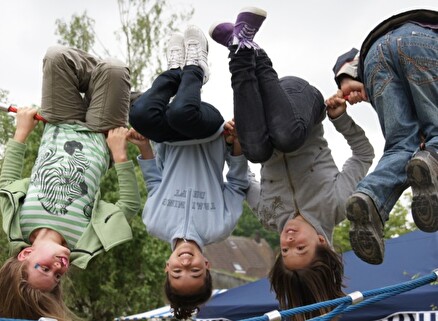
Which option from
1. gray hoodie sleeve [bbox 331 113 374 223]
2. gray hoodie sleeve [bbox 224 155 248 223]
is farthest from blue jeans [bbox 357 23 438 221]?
gray hoodie sleeve [bbox 224 155 248 223]

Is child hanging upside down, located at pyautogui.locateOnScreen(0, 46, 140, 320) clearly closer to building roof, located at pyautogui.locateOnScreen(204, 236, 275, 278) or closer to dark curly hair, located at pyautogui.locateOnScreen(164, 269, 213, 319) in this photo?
dark curly hair, located at pyautogui.locateOnScreen(164, 269, 213, 319)

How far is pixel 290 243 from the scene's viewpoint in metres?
3.86

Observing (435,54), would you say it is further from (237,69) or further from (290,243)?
(290,243)

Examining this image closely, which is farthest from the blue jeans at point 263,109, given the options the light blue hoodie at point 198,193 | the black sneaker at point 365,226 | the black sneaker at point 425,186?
the black sneaker at point 425,186

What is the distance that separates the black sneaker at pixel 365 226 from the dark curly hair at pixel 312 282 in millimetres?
805

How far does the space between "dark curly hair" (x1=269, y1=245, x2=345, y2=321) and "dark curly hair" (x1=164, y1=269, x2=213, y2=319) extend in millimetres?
400

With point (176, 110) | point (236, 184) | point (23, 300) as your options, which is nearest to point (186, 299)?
point (236, 184)

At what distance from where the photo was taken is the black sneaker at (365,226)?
2.95 metres

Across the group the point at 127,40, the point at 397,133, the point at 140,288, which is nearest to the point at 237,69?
the point at 397,133

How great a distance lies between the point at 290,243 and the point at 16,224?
1.57 metres

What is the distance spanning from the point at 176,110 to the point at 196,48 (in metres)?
0.47

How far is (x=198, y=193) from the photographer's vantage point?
4090 mm

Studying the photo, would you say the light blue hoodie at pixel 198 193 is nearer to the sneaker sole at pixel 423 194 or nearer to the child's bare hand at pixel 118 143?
the child's bare hand at pixel 118 143

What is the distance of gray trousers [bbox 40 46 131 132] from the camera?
440cm
